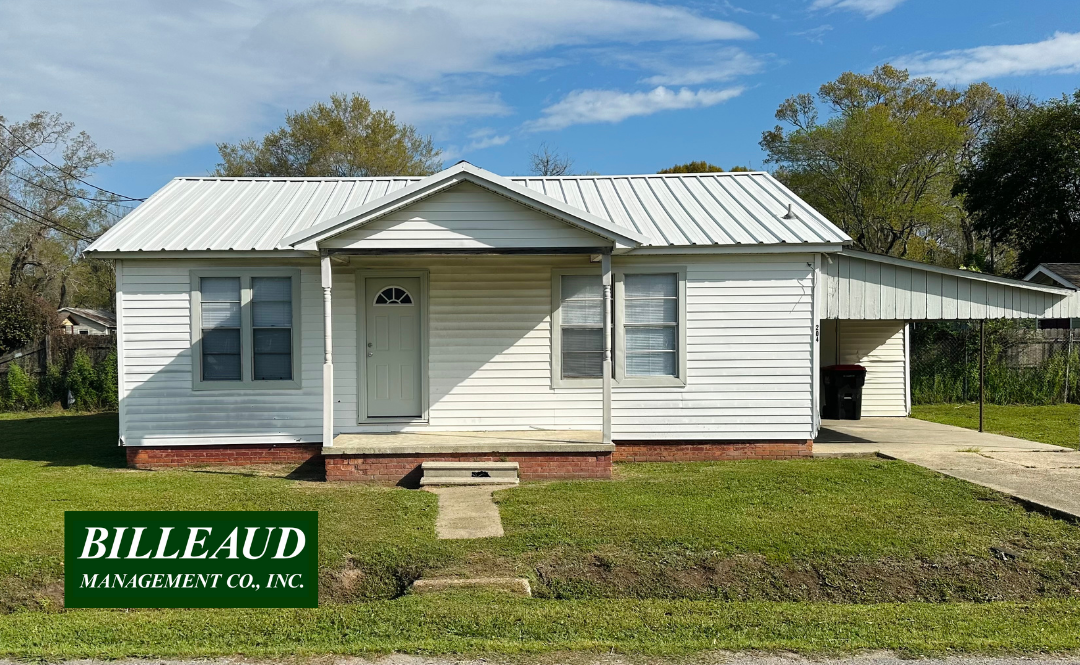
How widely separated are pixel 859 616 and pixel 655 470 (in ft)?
16.7

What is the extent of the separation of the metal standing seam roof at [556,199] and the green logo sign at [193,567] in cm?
514

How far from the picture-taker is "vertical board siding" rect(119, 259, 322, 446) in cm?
1099

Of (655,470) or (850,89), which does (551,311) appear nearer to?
(655,470)

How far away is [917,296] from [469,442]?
6.37 metres

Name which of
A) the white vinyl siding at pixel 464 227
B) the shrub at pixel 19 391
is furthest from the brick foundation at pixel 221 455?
the shrub at pixel 19 391

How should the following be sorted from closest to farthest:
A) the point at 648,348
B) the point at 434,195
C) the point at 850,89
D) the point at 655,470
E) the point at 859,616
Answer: the point at 859,616 < the point at 434,195 < the point at 655,470 < the point at 648,348 < the point at 850,89

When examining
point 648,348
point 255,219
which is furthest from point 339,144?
point 648,348

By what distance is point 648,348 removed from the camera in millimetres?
11273

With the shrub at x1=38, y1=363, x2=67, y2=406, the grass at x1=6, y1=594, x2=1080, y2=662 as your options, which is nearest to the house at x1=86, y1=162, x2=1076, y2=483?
the grass at x1=6, y1=594, x2=1080, y2=662

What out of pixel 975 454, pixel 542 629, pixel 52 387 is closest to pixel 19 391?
pixel 52 387

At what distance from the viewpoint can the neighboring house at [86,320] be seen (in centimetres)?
3209

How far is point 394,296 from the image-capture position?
11.4 meters

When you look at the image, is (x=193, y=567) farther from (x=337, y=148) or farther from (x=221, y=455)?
(x=337, y=148)

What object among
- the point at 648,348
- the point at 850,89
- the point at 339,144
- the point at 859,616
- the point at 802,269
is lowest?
the point at 859,616
